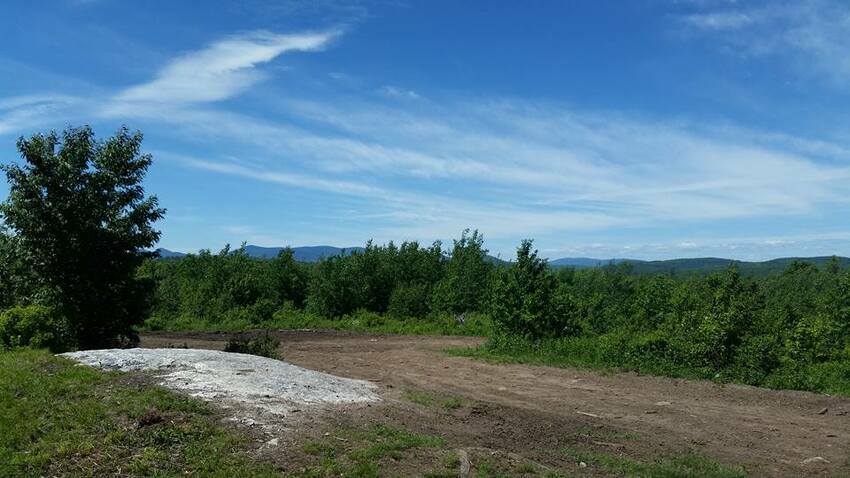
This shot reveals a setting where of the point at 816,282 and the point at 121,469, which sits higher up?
→ the point at 816,282

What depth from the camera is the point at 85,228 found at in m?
A: 14.8

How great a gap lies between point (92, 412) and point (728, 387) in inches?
494

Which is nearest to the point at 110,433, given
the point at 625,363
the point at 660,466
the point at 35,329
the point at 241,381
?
the point at 241,381

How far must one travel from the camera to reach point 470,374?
1582 cm

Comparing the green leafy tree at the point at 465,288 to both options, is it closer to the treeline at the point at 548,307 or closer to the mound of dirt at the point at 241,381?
the treeline at the point at 548,307

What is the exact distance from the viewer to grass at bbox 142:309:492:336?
3017 centimetres

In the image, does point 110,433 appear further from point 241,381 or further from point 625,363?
point 625,363

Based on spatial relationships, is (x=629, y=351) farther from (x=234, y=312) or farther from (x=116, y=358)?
(x=234, y=312)

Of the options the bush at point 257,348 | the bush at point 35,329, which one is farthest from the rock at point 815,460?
the bush at point 35,329

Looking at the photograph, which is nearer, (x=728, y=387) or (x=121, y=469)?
(x=121, y=469)

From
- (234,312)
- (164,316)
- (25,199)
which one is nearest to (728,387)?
(25,199)

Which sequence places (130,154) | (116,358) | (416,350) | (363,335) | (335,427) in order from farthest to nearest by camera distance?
(363,335)
(416,350)
(130,154)
(116,358)
(335,427)

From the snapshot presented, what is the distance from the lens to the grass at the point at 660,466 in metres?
7.20

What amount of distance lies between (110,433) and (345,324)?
25024mm
